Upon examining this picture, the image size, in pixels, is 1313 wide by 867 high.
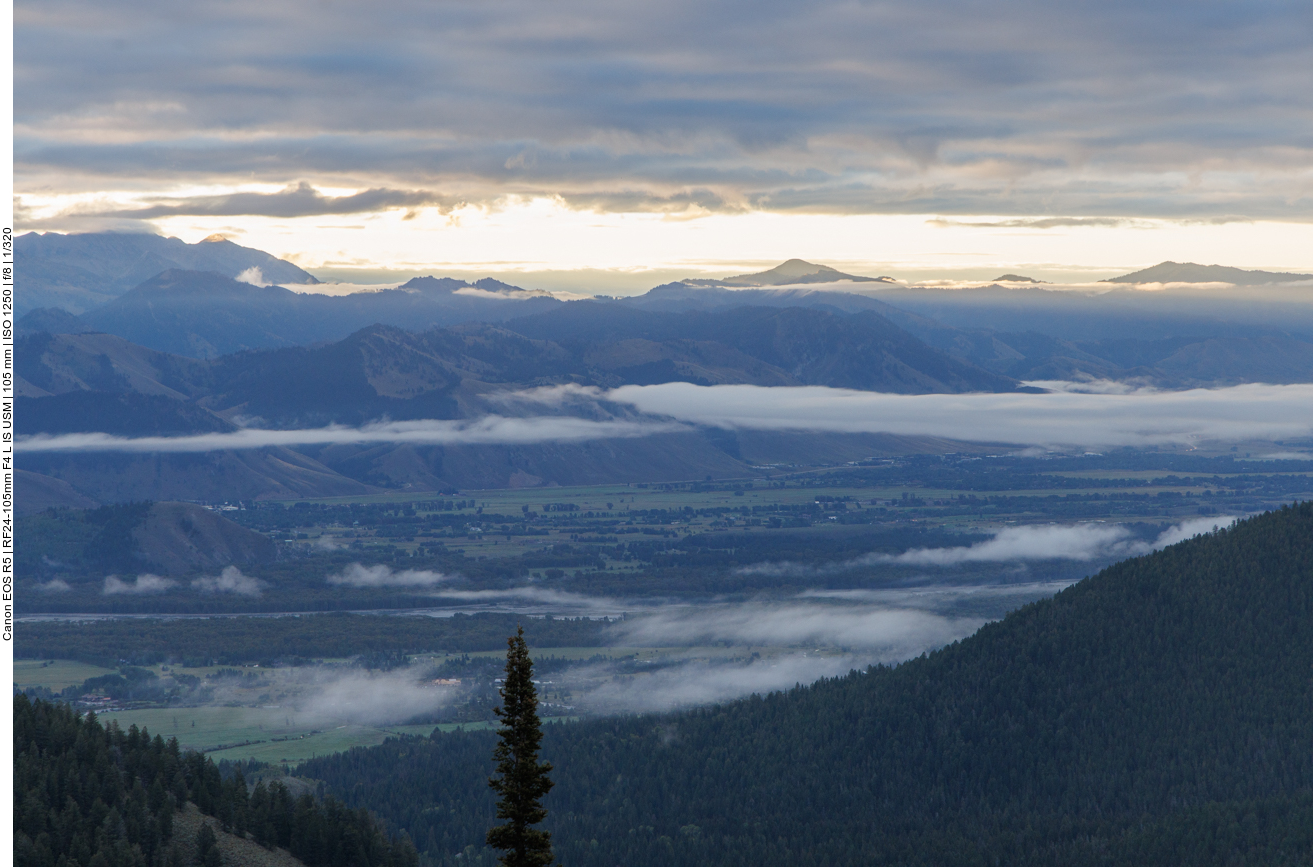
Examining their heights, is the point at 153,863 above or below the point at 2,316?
below

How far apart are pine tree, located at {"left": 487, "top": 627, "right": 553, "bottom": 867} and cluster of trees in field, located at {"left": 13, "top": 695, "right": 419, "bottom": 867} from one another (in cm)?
8948

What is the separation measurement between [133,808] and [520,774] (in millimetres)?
101691

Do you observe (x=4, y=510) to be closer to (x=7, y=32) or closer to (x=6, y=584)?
(x=6, y=584)

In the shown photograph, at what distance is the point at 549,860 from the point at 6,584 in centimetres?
3148

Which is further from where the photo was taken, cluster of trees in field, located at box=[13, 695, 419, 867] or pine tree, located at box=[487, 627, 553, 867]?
cluster of trees in field, located at box=[13, 695, 419, 867]

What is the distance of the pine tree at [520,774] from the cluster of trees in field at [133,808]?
294 feet

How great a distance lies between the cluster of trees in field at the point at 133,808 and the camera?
156 meters

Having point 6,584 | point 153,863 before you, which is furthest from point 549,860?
point 153,863

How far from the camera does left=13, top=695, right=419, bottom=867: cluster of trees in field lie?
6132 inches

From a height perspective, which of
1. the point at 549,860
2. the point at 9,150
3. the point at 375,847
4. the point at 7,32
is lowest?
the point at 375,847

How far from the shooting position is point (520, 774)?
76.3 metres

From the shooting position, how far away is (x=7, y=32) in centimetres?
6869

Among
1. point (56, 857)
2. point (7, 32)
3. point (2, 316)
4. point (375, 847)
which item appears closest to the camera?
point (7, 32)

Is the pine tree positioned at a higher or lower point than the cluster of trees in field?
higher
